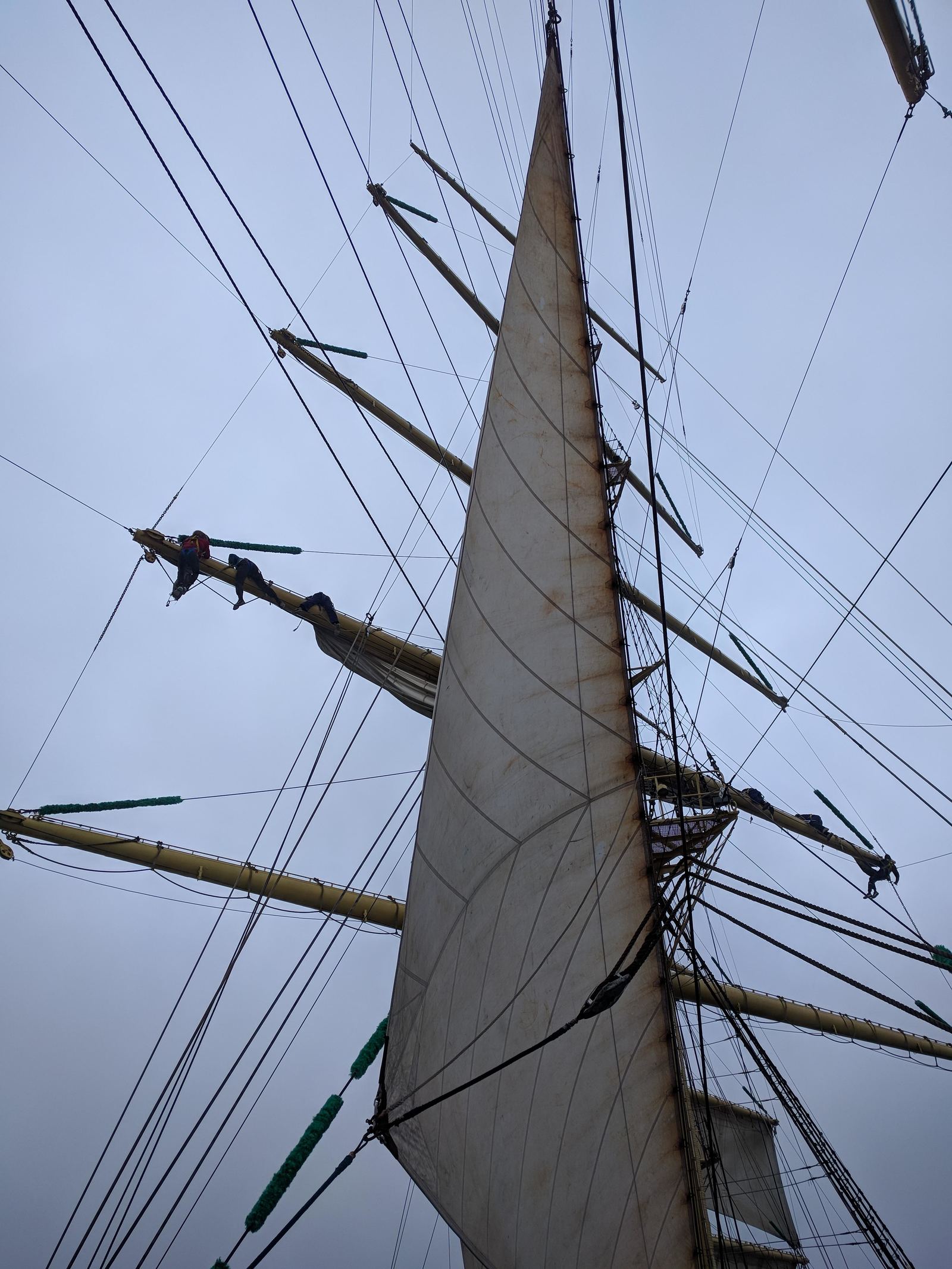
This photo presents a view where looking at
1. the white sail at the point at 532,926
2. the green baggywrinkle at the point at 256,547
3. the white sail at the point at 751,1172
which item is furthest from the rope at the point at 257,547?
the white sail at the point at 751,1172

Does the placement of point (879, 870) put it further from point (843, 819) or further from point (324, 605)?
point (324, 605)

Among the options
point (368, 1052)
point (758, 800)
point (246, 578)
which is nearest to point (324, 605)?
point (246, 578)

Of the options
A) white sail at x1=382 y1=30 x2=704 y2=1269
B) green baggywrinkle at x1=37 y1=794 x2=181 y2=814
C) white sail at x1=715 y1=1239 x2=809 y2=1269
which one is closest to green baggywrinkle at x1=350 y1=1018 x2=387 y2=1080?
white sail at x1=382 y1=30 x2=704 y2=1269

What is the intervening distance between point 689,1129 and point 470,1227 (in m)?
1.57

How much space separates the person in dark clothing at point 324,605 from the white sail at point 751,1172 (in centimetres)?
1488

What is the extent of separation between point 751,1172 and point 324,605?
18016 mm

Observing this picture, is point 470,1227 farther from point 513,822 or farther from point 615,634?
point 615,634

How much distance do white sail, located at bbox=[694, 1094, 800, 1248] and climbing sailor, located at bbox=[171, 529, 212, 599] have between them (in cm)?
1639

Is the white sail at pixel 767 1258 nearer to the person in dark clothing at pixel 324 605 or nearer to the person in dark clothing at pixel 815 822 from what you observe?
the person in dark clothing at pixel 815 822

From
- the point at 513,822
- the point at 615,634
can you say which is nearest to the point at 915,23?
the point at 615,634

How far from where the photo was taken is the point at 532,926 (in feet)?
16.1

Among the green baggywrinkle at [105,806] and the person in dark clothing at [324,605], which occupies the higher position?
the person in dark clothing at [324,605]

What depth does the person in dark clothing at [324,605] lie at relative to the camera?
10852 millimetres

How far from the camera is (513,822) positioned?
5004 mm
